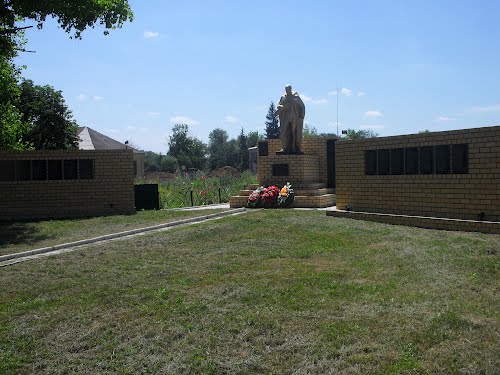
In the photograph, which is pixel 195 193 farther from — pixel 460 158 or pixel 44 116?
pixel 460 158

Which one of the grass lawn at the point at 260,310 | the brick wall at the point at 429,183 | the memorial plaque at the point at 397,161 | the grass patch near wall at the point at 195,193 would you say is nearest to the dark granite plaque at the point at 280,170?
the grass patch near wall at the point at 195,193

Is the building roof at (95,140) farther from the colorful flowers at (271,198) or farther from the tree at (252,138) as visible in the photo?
the tree at (252,138)

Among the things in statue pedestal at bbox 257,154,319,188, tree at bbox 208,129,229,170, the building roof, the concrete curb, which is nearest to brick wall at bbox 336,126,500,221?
the concrete curb

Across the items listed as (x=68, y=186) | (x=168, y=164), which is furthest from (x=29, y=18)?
(x=168, y=164)

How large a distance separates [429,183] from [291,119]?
27.4 ft

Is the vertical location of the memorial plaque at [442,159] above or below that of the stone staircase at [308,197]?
above

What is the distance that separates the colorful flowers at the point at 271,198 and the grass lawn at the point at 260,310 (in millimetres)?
7567

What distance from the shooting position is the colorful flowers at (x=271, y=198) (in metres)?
17.0

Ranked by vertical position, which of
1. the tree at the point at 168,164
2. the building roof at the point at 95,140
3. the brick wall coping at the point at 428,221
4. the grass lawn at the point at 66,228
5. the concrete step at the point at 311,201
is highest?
the building roof at the point at 95,140

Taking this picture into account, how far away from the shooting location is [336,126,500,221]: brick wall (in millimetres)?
10523

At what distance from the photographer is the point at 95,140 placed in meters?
40.1

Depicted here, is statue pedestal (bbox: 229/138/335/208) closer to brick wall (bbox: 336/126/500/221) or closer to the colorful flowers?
the colorful flowers

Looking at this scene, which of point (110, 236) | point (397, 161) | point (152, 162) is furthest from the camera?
point (152, 162)

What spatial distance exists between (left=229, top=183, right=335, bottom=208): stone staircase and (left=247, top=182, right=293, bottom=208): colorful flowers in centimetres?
39
